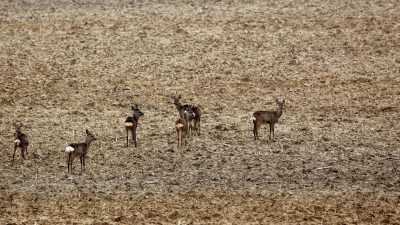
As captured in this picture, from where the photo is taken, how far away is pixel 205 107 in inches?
1080

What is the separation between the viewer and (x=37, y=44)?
32.8 metres

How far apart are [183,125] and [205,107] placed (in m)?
4.58

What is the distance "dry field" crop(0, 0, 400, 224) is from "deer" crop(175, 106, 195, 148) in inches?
12.1

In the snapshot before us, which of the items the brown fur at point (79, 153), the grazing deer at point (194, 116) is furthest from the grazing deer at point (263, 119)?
the brown fur at point (79, 153)

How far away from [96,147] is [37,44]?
11.1 metres

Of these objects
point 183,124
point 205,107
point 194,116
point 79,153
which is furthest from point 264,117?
point 79,153

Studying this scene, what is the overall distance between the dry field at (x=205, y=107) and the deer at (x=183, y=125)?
12.1 inches

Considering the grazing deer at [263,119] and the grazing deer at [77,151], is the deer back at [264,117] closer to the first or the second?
the grazing deer at [263,119]

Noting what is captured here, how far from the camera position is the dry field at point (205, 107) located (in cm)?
1867

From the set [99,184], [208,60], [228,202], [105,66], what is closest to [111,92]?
[105,66]

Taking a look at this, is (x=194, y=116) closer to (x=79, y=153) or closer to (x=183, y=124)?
(x=183, y=124)

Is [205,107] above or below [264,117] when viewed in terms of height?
above

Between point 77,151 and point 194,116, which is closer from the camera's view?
point 77,151

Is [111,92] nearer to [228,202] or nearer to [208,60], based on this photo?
[208,60]
